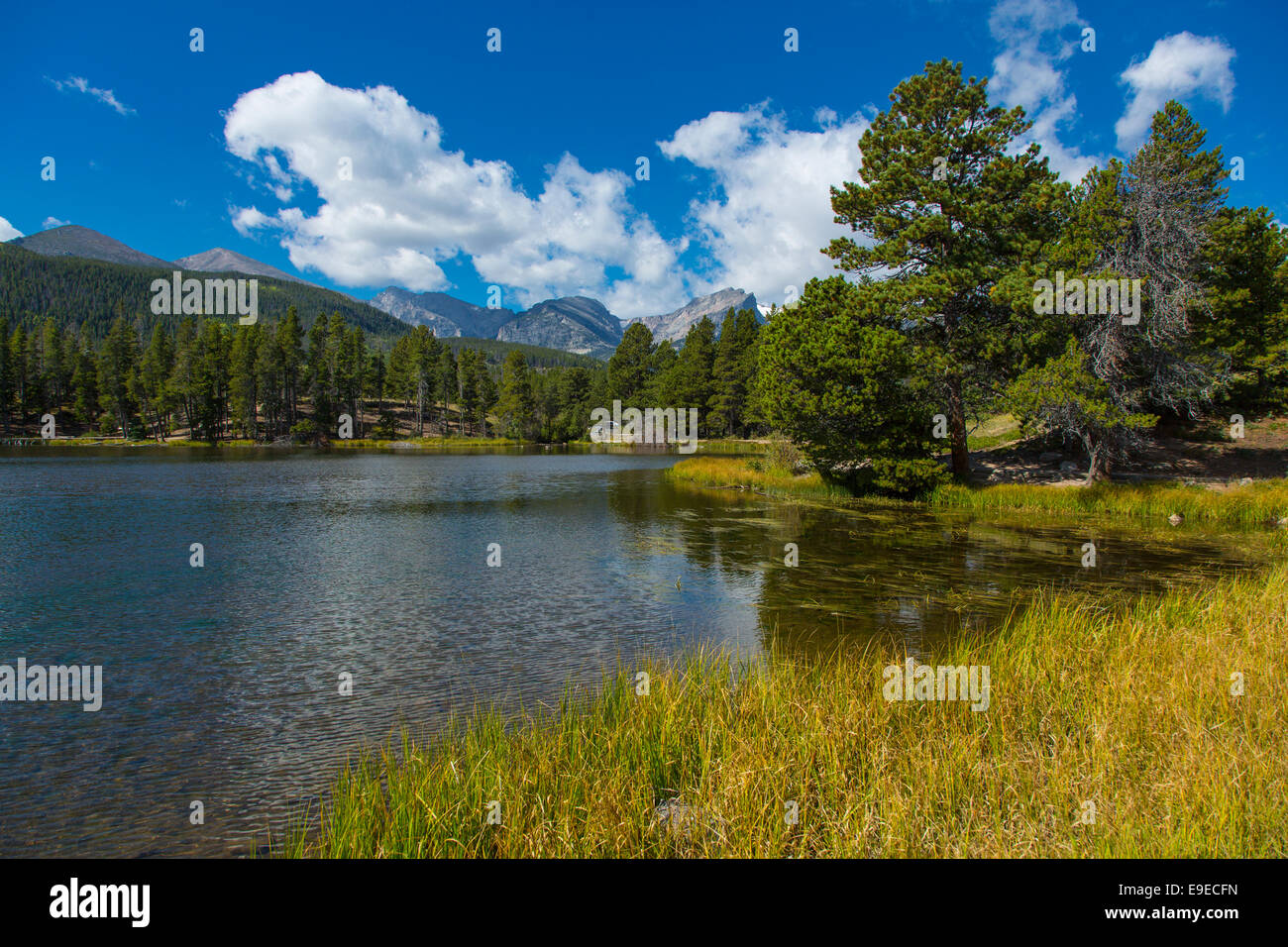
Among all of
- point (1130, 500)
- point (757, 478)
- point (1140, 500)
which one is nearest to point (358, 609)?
point (1130, 500)

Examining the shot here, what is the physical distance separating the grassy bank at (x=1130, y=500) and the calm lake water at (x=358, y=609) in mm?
2436

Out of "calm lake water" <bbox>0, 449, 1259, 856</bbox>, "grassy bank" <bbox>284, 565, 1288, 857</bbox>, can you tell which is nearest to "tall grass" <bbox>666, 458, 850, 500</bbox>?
"calm lake water" <bbox>0, 449, 1259, 856</bbox>

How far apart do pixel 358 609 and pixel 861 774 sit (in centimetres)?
1384

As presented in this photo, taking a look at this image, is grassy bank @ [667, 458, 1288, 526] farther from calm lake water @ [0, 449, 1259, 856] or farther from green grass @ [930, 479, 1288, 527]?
calm lake water @ [0, 449, 1259, 856]

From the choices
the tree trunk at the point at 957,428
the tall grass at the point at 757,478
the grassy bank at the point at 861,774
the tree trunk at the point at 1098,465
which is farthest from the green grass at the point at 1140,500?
the grassy bank at the point at 861,774

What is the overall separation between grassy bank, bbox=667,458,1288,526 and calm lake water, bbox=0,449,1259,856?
2436 millimetres

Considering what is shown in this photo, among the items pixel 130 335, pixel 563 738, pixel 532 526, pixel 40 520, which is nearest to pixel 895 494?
pixel 532 526

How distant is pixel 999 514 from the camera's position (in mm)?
31578

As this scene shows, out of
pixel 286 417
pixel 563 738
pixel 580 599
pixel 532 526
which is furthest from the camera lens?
pixel 286 417

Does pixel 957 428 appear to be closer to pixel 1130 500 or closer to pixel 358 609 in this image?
pixel 1130 500

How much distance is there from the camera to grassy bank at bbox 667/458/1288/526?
86.9ft

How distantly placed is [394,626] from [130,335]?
6046 inches
